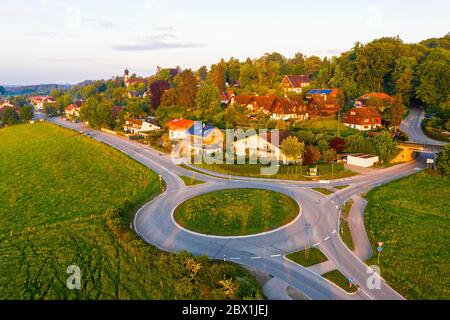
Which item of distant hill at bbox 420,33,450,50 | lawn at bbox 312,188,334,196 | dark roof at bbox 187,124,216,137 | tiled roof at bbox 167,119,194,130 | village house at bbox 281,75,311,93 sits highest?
distant hill at bbox 420,33,450,50

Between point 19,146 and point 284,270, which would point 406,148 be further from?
point 19,146

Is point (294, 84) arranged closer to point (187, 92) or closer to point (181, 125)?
point (187, 92)

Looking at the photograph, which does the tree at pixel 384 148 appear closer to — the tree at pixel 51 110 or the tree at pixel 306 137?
the tree at pixel 306 137

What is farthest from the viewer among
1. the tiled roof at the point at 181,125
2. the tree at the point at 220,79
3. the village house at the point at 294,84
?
the tree at the point at 220,79

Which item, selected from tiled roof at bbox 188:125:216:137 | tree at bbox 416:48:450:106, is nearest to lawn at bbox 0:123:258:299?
tiled roof at bbox 188:125:216:137

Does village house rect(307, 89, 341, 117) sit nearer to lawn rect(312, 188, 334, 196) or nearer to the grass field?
lawn rect(312, 188, 334, 196)

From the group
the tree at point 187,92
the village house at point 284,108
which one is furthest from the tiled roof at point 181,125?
the tree at point 187,92

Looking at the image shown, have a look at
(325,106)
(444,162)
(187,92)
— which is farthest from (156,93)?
(444,162)
